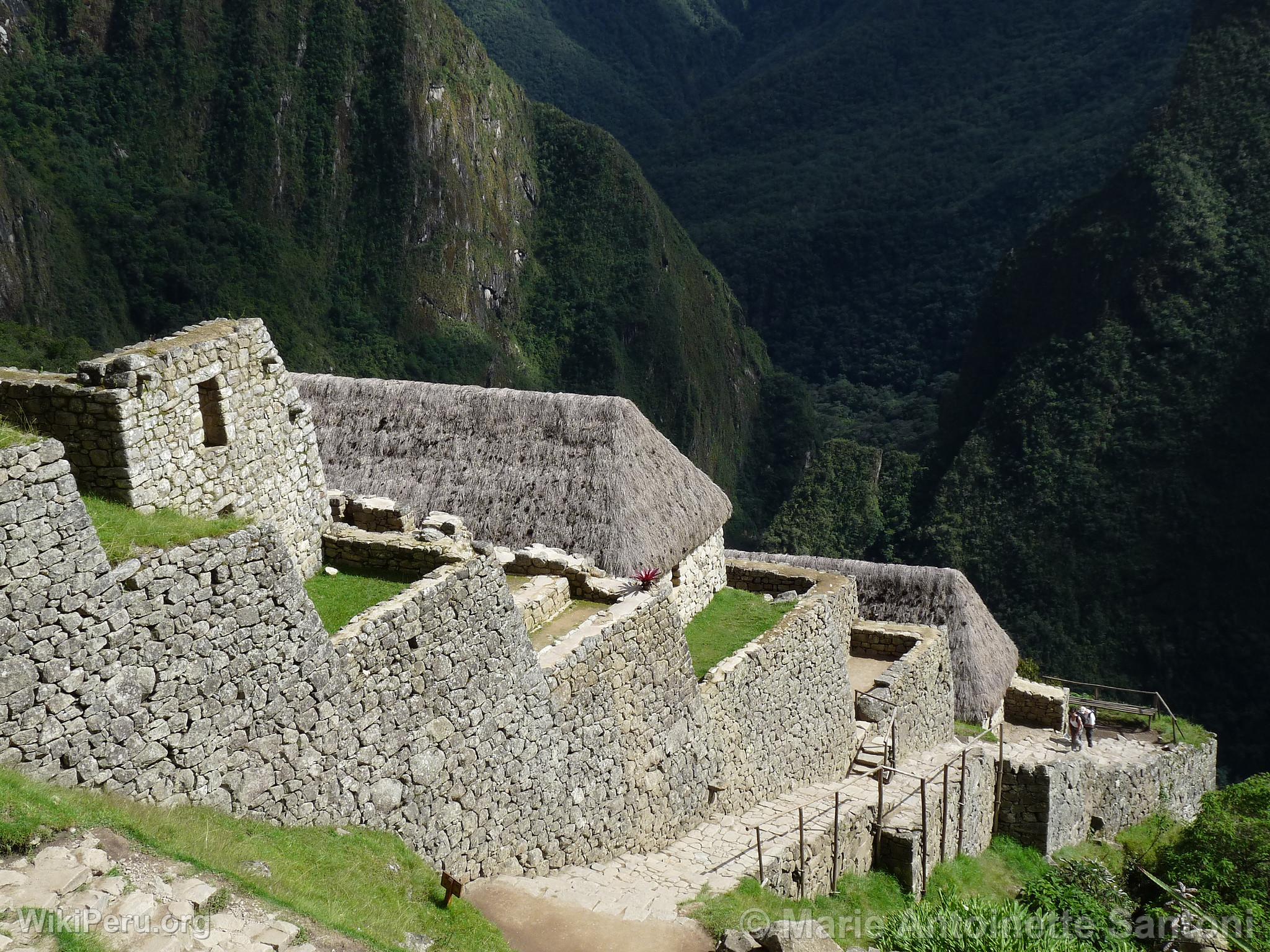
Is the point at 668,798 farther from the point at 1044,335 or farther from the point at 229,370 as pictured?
the point at 1044,335

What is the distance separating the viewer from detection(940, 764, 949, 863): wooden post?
1288 centimetres

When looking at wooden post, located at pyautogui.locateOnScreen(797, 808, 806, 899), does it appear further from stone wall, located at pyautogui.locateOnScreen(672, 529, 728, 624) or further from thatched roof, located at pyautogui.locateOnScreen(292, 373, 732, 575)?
thatched roof, located at pyautogui.locateOnScreen(292, 373, 732, 575)

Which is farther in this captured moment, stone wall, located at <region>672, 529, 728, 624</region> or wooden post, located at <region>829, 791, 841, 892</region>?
stone wall, located at <region>672, 529, 728, 624</region>

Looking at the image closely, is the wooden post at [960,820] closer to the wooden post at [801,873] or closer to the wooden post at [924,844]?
the wooden post at [924,844]

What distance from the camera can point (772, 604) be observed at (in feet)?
48.3

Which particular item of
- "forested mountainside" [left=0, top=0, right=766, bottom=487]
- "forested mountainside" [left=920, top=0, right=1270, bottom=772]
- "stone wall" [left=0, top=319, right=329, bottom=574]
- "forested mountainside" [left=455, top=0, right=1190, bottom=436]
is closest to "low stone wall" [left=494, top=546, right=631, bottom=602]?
"stone wall" [left=0, top=319, right=329, bottom=574]

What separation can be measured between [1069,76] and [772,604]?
115m

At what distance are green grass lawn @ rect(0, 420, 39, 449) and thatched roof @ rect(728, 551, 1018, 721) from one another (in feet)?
45.9

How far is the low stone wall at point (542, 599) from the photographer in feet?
34.7

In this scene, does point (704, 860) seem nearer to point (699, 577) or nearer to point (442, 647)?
point (442, 647)

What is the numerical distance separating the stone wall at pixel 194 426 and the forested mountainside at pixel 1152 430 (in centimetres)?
4100

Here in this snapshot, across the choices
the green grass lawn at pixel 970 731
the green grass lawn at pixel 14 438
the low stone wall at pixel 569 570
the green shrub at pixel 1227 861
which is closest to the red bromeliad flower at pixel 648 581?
the low stone wall at pixel 569 570

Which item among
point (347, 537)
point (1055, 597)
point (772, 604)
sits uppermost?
point (347, 537)

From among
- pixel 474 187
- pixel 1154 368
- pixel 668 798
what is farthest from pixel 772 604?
pixel 474 187
